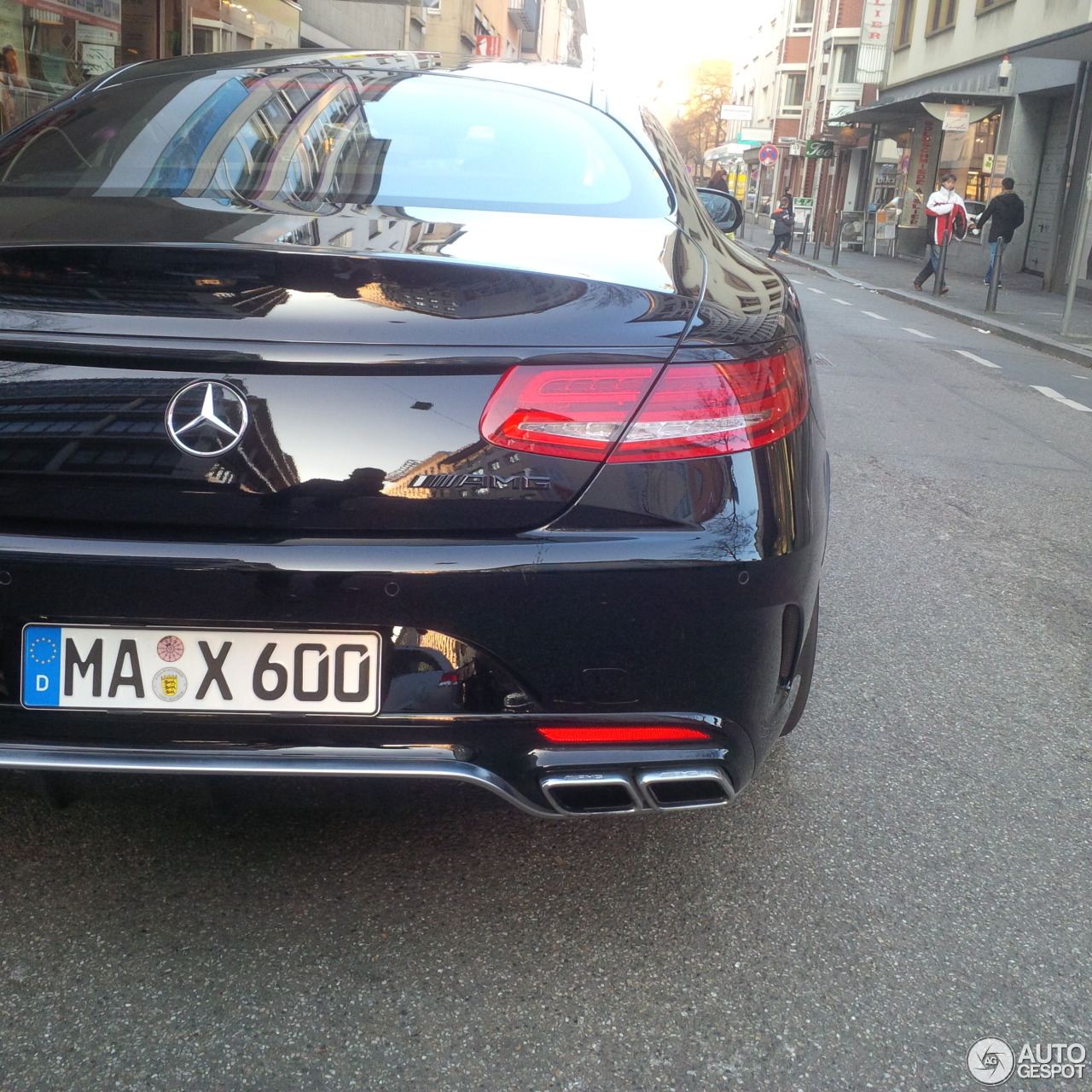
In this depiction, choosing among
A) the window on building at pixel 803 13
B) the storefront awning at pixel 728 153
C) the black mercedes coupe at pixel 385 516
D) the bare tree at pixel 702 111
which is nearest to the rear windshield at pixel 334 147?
the black mercedes coupe at pixel 385 516

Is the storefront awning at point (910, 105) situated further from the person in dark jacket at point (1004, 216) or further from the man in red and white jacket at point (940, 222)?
the person in dark jacket at point (1004, 216)

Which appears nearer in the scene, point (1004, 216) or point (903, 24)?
point (1004, 216)

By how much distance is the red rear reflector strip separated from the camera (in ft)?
6.42

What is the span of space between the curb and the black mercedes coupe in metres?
11.7

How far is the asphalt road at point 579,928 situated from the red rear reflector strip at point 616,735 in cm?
27

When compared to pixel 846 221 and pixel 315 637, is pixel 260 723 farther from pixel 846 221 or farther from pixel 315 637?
pixel 846 221

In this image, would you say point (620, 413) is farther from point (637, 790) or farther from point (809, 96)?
point (809, 96)

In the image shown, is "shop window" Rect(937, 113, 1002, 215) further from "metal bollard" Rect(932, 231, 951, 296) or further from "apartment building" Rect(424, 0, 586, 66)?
"apartment building" Rect(424, 0, 586, 66)

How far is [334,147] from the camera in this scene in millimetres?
2592

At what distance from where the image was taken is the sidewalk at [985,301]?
1421 centimetres

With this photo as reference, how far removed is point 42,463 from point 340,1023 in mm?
938

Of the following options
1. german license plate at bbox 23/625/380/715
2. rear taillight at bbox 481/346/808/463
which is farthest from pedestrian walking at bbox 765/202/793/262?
→ german license plate at bbox 23/625/380/715

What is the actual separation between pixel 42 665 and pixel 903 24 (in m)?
37.4

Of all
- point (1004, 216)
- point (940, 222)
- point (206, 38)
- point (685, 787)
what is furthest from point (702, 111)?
point (685, 787)
